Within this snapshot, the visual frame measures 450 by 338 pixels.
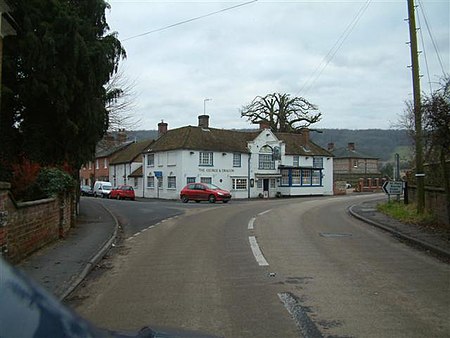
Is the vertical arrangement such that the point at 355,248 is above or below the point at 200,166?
below

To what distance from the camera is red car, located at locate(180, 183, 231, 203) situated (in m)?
42.4

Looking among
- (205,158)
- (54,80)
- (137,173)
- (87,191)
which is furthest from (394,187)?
(87,191)

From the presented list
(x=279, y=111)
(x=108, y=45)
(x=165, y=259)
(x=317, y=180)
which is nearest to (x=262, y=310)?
(x=165, y=259)

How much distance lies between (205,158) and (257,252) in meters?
40.0

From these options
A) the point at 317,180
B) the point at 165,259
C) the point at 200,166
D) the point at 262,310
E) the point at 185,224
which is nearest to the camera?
the point at 262,310

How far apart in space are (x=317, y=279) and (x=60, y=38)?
1285 cm

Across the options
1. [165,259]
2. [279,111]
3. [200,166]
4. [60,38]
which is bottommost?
[165,259]

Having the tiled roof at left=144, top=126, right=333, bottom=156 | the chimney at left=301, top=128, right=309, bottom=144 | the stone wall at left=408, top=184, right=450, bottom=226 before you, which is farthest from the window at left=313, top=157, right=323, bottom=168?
the stone wall at left=408, top=184, right=450, bottom=226

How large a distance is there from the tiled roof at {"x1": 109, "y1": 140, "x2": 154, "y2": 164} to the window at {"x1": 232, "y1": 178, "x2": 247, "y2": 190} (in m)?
15.6

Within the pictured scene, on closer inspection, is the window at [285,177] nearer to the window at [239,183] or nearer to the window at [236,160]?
the window at [239,183]

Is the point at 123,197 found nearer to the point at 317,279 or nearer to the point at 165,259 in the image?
the point at 165,259

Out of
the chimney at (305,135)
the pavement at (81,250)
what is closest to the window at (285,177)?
the chimney at (305,135)

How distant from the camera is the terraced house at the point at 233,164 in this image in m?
51.3

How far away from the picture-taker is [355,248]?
1307 cm
